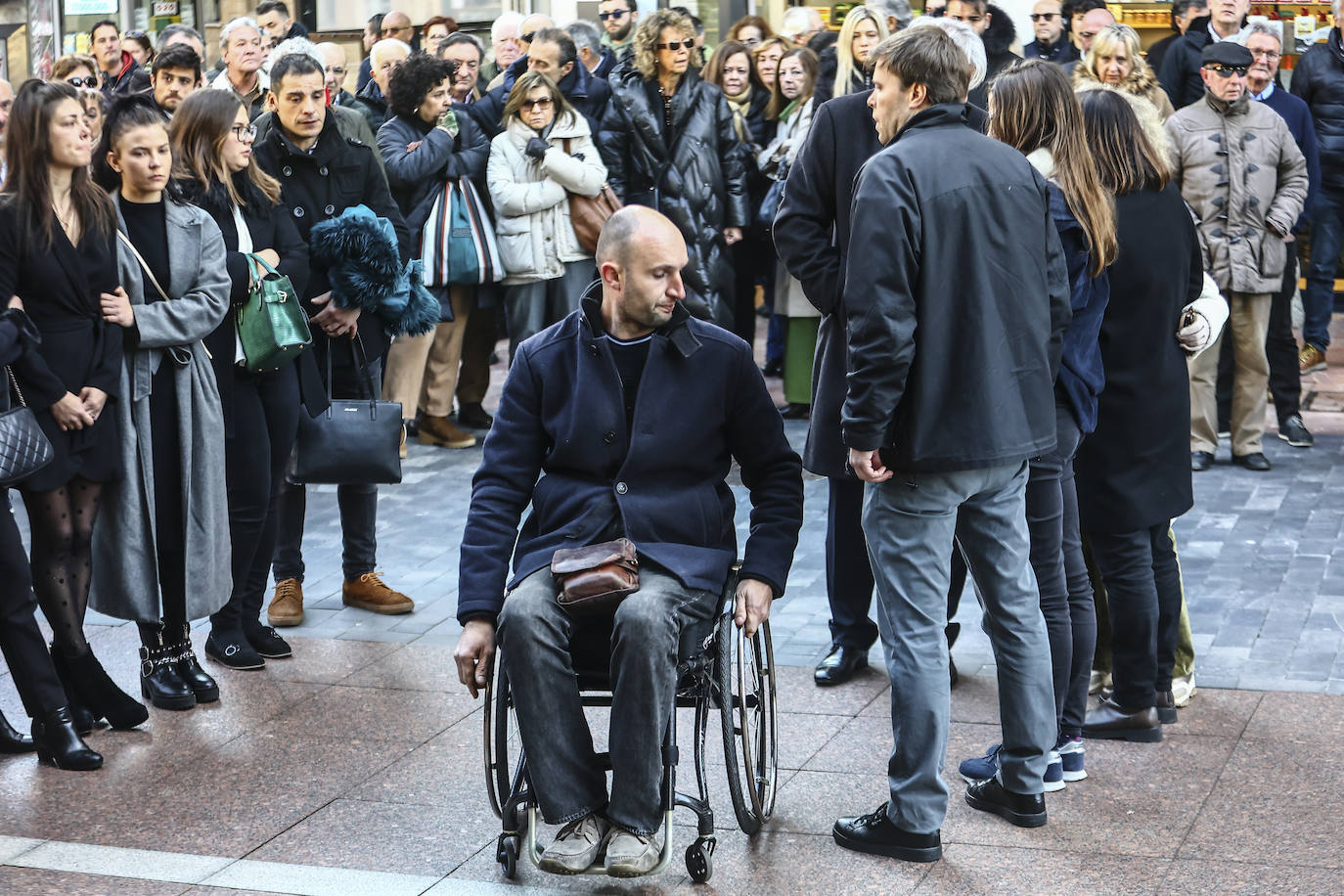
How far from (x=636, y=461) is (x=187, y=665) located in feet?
7.29

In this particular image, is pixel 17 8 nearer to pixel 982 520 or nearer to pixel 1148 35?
pixel 1148 35

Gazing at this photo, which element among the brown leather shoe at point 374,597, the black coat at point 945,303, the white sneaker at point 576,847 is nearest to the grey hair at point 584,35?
the brown leather shoe at point 374,597

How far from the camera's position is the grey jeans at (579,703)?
13.6ft

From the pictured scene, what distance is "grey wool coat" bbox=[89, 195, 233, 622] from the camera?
561 cm

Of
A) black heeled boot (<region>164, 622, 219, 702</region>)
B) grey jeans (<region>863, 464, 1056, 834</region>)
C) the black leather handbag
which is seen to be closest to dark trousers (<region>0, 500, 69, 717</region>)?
black heeled boot (<region>164, 622, 219, 702</region>)

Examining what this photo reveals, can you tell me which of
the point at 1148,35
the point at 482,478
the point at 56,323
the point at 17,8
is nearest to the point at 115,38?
the point at 17,8

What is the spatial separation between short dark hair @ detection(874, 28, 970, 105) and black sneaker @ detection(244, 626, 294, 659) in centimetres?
316

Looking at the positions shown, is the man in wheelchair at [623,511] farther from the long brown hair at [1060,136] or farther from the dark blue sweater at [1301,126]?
the dark blue sweater at [1301,126]

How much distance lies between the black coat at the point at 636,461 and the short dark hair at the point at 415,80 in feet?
17.2

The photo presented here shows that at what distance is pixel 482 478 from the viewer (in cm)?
456

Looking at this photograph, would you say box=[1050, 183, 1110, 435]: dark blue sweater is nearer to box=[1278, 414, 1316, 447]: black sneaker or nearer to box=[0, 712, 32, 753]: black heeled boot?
box=[0, 712, 32, 753]: black heeled boot

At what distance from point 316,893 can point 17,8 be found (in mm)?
14878

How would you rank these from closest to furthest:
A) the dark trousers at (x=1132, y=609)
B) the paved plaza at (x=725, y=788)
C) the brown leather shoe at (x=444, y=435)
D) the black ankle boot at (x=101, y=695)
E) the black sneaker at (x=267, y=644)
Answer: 1. the paved plaza at (x=725, y=788)
2. the dark trousers at (x=1132, y=609)
3. the black ankle boot at (x=101, y=695)
4. the black sneaker at (x=267, y=644)
5. the brown leather shoe at (x=444, y=435)

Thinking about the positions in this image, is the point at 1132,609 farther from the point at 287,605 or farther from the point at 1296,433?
the point at 1296,433
